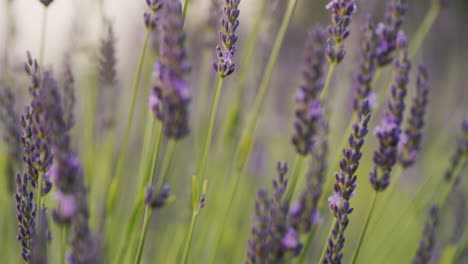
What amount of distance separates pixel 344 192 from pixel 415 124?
402mm

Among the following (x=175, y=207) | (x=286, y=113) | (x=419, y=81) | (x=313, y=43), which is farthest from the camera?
(x=286, y=113)

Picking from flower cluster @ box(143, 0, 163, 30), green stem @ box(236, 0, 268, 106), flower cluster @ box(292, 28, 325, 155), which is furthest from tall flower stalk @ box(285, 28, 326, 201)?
green stem @ box(236, 0, 268, 106)

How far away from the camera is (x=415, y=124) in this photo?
1314 mm

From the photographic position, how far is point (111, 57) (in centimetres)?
143

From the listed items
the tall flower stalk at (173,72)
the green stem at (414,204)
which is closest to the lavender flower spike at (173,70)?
the tall flower stalk at (173,72)

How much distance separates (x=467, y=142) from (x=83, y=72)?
5.78ft

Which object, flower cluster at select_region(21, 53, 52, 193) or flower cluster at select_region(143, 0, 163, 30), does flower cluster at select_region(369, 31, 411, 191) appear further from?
flower cluster at select_region(21, 53, 52, 193)

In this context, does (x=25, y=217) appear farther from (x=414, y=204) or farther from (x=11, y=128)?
(x=414, y=204)

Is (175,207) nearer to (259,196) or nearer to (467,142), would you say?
(467,142)

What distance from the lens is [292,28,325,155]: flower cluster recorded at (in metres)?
1.01

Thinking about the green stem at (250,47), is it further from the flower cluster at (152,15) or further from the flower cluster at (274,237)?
the flower cluster at (274,237)

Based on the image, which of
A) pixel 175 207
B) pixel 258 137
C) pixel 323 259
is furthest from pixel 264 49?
pixel 258 137

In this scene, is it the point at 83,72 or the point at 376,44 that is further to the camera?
the point at 83,72

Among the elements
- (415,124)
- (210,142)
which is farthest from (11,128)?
(415,124)
